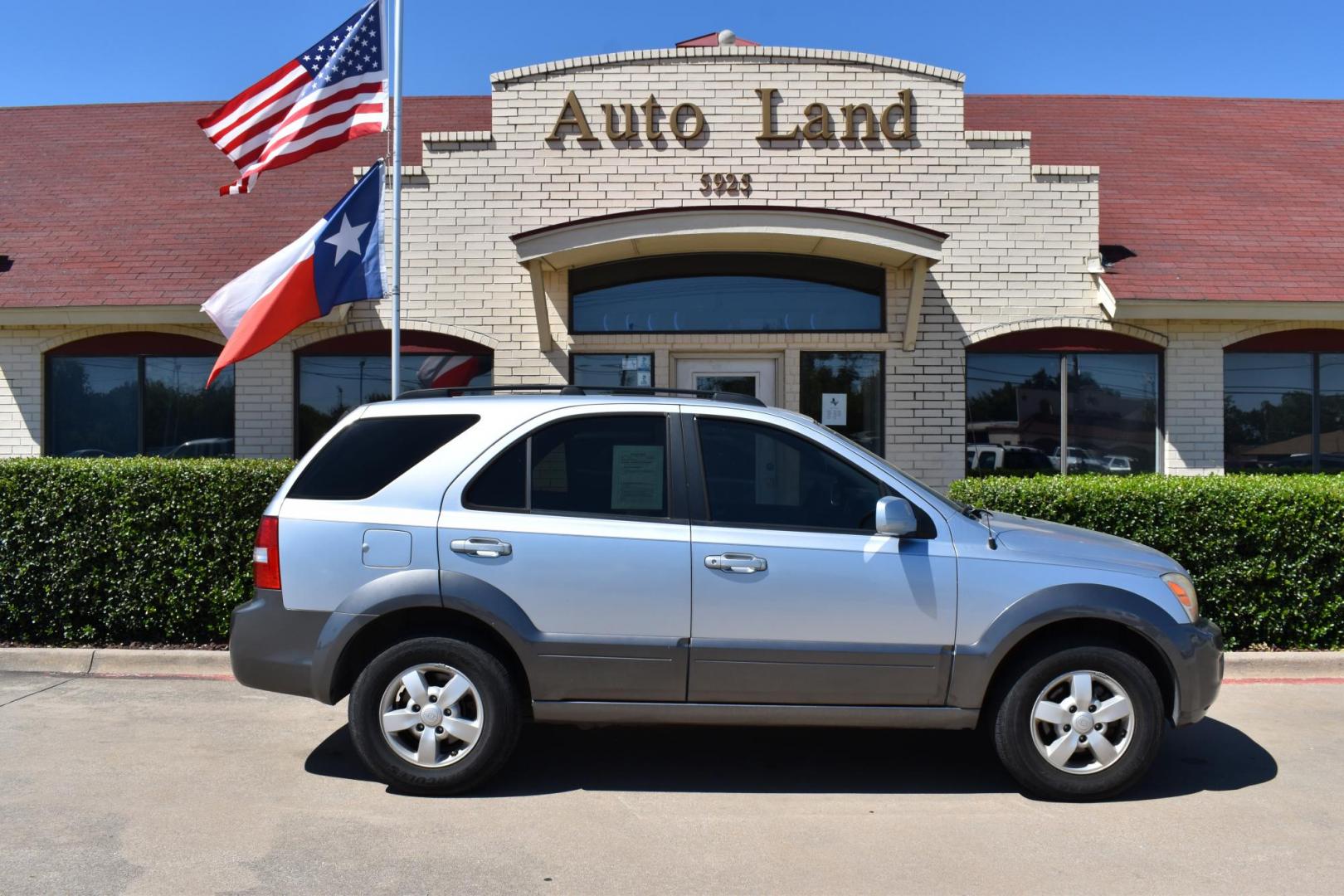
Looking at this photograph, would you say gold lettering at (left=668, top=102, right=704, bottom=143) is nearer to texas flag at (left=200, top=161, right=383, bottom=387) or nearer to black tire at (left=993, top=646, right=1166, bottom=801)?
texas flag at (left=200, top=161, right=383, bottom=387)

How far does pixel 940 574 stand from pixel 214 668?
521 centimetres

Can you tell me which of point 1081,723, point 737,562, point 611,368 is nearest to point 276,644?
point 737,562

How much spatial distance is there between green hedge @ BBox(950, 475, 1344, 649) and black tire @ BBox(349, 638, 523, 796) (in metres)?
4.55

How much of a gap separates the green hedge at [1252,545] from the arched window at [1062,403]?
2.51 meters

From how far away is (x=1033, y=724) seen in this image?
5.17 m

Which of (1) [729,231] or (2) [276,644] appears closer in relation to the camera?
(2) [276,644]

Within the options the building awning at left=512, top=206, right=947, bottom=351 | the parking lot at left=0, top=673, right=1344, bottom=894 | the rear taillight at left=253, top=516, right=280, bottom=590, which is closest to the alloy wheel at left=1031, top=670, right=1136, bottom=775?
the parking lot at left=0, top=673, right=1344, bottom=894

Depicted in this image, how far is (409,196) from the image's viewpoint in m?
10.6

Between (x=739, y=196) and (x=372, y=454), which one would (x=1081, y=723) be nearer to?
(x=372, y=454)

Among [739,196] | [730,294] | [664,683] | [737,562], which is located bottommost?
[664,683]

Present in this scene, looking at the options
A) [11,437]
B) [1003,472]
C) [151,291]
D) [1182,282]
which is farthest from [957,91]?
[11,437]

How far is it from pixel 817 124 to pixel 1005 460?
358 cm

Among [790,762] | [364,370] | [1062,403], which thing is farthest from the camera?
[364,370]

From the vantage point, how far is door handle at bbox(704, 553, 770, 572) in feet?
16.9
